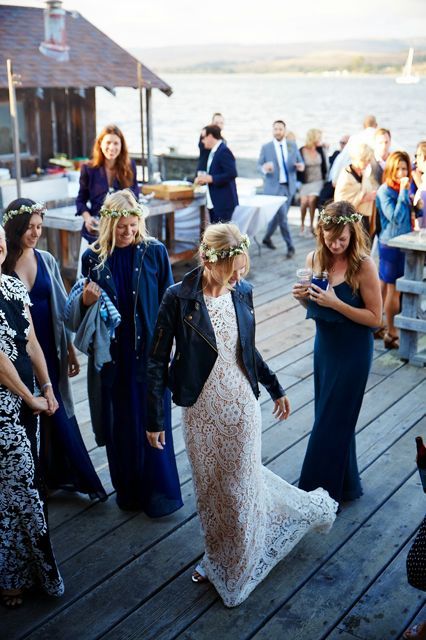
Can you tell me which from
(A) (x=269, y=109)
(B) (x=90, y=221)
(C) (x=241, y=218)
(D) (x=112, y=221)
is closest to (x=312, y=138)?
(C) (x=241, y=218)

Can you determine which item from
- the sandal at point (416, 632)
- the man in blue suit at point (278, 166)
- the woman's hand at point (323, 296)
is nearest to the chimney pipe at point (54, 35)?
the man in blue suit at point (278, 166)

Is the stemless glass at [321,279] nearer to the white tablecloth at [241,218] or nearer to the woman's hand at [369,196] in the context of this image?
the woman's hand at [369,196]

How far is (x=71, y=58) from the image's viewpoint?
37.4 ft

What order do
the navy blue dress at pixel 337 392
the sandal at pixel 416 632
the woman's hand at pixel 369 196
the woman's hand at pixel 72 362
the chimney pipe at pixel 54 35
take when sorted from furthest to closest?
the chimney pipe at pixel 54 35 < the woman's hand at pixel 369 196 < the woman's hand at pixel 72 362 < the navy blue dress at pixel 337 392 < the sandal at pixel 416 632

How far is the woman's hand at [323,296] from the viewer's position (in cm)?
398

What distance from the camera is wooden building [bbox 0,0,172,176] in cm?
1094

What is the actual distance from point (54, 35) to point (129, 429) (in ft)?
28.7

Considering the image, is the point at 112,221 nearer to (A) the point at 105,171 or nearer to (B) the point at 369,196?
(A) the point at 105,171

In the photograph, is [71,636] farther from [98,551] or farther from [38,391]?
[38,391]

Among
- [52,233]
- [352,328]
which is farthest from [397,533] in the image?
[52,233]

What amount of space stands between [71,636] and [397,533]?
5.88ft

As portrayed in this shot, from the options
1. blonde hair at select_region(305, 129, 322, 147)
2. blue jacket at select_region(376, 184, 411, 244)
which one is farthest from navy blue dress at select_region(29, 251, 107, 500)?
blonde hair at select_region(305, 129, 322, 147)

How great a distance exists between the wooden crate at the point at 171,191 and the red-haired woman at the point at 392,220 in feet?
8.92

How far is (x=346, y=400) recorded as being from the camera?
416 centimetres
